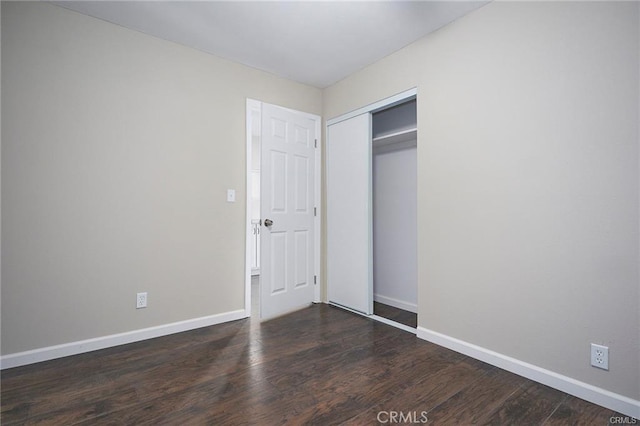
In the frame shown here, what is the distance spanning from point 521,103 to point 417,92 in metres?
0.84

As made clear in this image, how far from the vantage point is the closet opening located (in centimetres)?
321

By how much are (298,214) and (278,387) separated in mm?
1855

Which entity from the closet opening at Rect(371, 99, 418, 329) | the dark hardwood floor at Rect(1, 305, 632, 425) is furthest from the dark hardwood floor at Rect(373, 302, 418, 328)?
the dark hardwood floor at Rect(1, 305, 632, 425)

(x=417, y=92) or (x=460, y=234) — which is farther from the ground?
(x=417, y=92)

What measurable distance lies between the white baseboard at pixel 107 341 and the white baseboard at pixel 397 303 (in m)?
1.57

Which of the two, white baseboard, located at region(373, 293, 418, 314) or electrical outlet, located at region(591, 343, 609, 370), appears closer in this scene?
electrical outlet, located at region(591, 343, 609, 370)

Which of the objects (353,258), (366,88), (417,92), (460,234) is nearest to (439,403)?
(460,234)

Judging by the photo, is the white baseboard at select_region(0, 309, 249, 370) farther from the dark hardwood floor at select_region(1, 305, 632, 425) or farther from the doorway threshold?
the doorway threshold

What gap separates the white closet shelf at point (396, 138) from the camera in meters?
2.97

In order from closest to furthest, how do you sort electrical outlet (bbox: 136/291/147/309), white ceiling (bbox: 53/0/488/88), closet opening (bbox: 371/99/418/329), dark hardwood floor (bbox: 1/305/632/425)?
dark hardwood floor (bbox: 1/305/632/425) < white ceiling (bbox: 53/0/488/88) < electrical outlet (bbox: 136/291/147/309) < closet opening (bbox: 371/99/418/329)

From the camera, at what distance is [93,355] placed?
7.22ft

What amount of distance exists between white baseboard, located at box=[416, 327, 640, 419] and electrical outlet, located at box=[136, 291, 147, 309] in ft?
7.51

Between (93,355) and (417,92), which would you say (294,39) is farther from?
(93,355)

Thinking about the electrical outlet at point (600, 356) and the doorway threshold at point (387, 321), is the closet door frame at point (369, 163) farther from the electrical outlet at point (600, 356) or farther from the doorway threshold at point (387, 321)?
the electrical outlet at point (600, 356)
